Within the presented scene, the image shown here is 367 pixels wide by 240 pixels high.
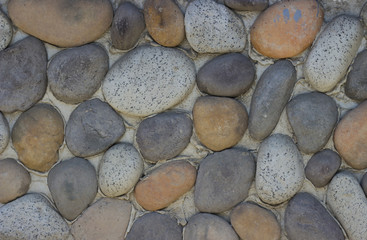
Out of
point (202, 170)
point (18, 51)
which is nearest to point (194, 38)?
point (202, 170)

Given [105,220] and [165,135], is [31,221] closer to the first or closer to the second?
[105,220]

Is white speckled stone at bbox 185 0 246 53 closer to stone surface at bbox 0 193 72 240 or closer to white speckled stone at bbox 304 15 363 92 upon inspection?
white speckled stone at bbox 304 15 363 92

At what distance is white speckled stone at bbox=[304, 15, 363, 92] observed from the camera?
139 centimetres

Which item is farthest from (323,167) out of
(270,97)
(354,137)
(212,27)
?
(212,27)

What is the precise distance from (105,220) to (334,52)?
0.79m

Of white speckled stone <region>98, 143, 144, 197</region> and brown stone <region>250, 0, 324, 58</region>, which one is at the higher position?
brown stone <region>250, 0, 324, 58</region>

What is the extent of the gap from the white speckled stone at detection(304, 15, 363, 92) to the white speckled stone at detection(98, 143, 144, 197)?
54 centimetres

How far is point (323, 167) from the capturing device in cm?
142

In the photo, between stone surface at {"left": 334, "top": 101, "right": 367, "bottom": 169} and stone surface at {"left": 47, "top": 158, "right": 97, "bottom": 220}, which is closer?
stone surface at {"left": 334, "top": 101, "right": 367, "bottom": 169}

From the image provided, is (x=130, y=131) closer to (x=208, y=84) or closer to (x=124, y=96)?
(x=124, y=96)

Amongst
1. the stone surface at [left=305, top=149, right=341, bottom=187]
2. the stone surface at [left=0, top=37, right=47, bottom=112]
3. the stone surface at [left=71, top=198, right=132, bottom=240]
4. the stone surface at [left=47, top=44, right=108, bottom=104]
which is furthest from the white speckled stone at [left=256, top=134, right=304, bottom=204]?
the stone surface at [left=0, top=37, right=47, bottom=112]

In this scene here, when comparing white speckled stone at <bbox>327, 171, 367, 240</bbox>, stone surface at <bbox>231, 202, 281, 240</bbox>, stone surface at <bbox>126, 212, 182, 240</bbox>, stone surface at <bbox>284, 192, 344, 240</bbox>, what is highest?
white speckled stone at <bbox>327, 171, 367, 240</bbox>

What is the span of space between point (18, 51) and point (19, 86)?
0.33 ft

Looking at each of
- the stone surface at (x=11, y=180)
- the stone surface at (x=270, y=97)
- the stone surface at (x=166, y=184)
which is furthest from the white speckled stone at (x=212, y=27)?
the stone surface at (x=11, y=180)
